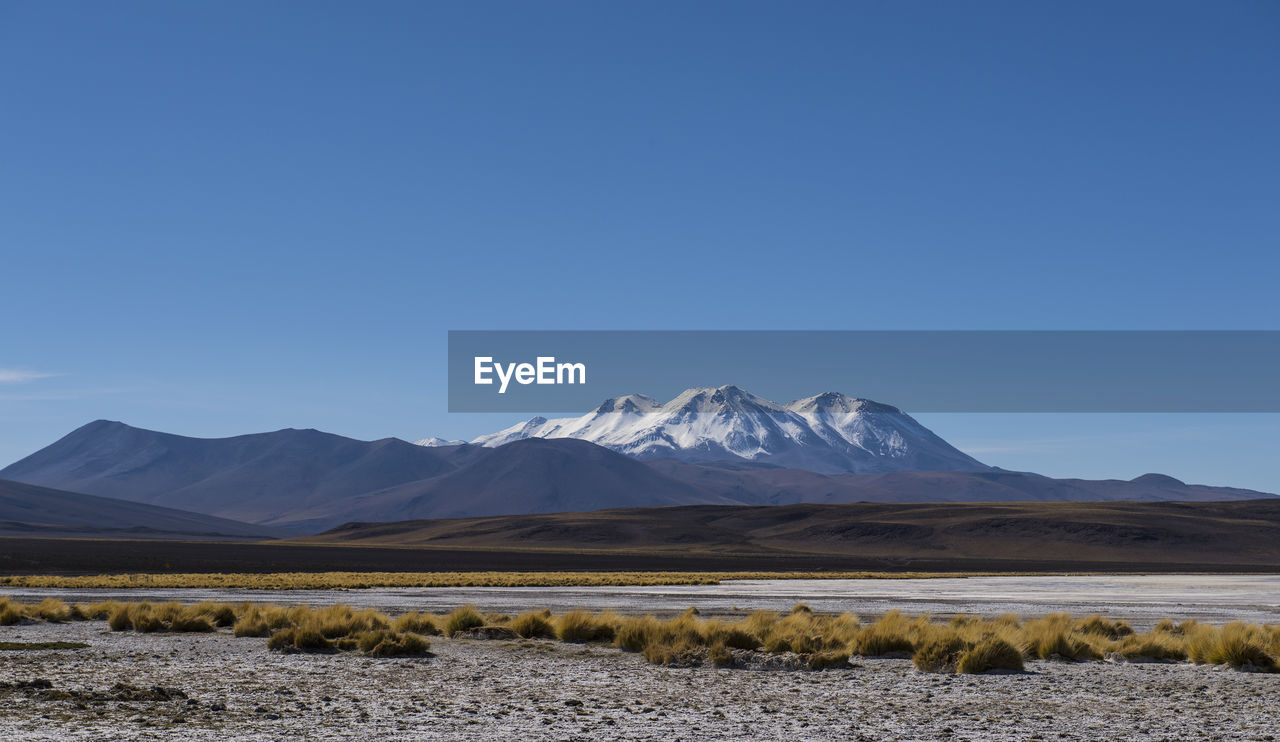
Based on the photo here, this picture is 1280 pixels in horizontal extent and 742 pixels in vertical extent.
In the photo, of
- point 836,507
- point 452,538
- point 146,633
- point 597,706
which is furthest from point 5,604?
point 836,507

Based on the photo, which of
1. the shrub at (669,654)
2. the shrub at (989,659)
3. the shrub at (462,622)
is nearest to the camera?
the shrub at (989,659)

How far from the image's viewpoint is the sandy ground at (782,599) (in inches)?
1361

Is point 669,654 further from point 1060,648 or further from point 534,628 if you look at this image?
point 1060,648

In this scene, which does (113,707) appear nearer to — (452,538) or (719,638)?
(719,638)

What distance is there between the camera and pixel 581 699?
14.5 meters

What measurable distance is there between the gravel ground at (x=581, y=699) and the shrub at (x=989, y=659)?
28 centimetres

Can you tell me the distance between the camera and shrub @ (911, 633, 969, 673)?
1769 centimetres

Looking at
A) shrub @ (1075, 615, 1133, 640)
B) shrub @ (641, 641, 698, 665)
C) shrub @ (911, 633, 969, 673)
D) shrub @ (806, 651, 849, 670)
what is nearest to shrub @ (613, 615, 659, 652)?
shrub @ (641, 641, 698, 665)

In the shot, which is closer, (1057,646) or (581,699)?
(581,699)

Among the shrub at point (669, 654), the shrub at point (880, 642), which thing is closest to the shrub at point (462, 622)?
the shrub at point (669, 654)

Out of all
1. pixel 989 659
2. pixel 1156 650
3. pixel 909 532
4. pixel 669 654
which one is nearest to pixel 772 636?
pixel 669 654

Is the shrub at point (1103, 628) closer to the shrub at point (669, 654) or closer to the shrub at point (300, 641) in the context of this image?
the shrub at point (669, 654)

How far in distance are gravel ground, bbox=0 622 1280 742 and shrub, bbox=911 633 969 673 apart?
25 cm

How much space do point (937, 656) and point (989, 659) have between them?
766 mm
